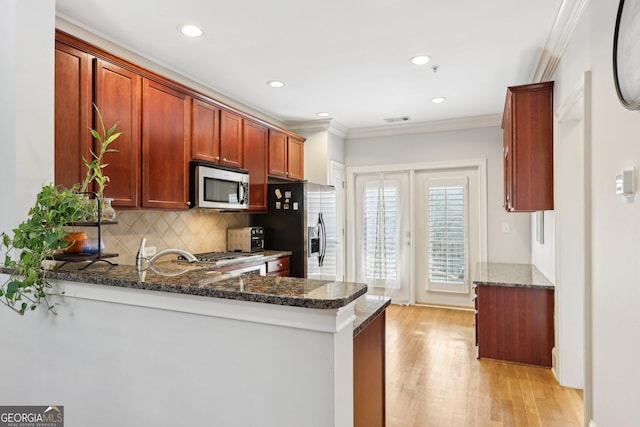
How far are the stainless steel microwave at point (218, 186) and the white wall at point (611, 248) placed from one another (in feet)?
9.03

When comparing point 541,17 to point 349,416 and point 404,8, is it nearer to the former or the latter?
point 404,8

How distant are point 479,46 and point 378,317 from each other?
7.38ft

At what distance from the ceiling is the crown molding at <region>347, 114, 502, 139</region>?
→ 2.23ft

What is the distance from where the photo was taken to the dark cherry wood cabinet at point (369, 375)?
4.86 feet

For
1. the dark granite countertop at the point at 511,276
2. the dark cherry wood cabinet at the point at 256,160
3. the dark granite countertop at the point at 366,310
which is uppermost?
the dark cherry wood cabinet at the point at 256,160

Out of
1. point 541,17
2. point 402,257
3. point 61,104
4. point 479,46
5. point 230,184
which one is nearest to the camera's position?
point 61,104

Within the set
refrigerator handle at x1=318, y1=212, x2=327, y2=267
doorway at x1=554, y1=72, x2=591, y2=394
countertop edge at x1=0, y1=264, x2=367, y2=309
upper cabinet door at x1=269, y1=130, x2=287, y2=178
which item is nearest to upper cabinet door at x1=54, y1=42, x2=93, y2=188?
countertop edge at x1=0, y1=264, x2=367, y2=309

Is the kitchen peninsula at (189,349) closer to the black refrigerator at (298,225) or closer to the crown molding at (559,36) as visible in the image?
the crown molding at (559,36)

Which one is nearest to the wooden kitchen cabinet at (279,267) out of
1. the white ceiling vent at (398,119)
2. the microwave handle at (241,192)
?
the microwave handle at (241,192)

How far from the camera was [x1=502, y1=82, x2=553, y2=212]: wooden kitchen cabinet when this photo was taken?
9.80ft

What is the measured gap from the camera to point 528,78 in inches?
138

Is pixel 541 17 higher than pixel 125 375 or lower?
higher

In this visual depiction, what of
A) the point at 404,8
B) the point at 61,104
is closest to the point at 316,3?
the point at 404,8

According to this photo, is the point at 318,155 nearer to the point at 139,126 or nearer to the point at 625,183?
the point at 139,126
